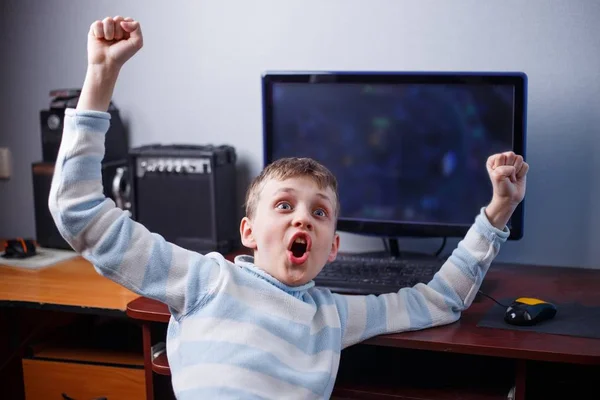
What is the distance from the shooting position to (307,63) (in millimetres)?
2088

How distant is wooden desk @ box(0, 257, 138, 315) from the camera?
1.74 metres

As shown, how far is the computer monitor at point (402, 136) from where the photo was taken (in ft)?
5.78

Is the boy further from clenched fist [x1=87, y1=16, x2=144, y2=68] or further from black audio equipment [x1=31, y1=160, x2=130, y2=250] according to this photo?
black audio equipment [x1=31, y1=160, x2=130, y2=250]

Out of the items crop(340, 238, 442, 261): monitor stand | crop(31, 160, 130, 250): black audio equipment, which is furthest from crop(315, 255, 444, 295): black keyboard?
crop(31, 160, 130, 250): black audio equipment

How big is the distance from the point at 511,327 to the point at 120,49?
87 centimetres

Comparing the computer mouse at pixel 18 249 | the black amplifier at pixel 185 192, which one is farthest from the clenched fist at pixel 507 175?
the computer mouse at pixel 18 249

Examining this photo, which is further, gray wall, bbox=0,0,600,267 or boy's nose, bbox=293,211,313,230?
gray wall, bbox=0,0,600,267

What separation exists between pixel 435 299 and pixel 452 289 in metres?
0.04

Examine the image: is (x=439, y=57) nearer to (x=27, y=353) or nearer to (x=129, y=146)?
(x=129, y=146)

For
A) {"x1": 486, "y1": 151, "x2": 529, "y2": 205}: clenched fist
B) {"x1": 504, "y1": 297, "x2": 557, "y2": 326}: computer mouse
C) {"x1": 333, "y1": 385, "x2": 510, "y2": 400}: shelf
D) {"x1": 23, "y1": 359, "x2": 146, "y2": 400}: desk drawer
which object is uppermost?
{"x1": 486, "y1": 151, "x2": 529, "y2": 205}: clenched fist

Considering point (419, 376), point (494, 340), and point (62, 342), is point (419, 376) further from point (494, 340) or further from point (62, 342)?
point (62, 342)

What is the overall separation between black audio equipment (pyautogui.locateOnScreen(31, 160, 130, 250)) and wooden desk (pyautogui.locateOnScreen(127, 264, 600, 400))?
565 mm

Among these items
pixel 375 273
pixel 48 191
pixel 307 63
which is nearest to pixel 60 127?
pixel 48 191

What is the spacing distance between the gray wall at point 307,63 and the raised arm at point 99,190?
0.85m
